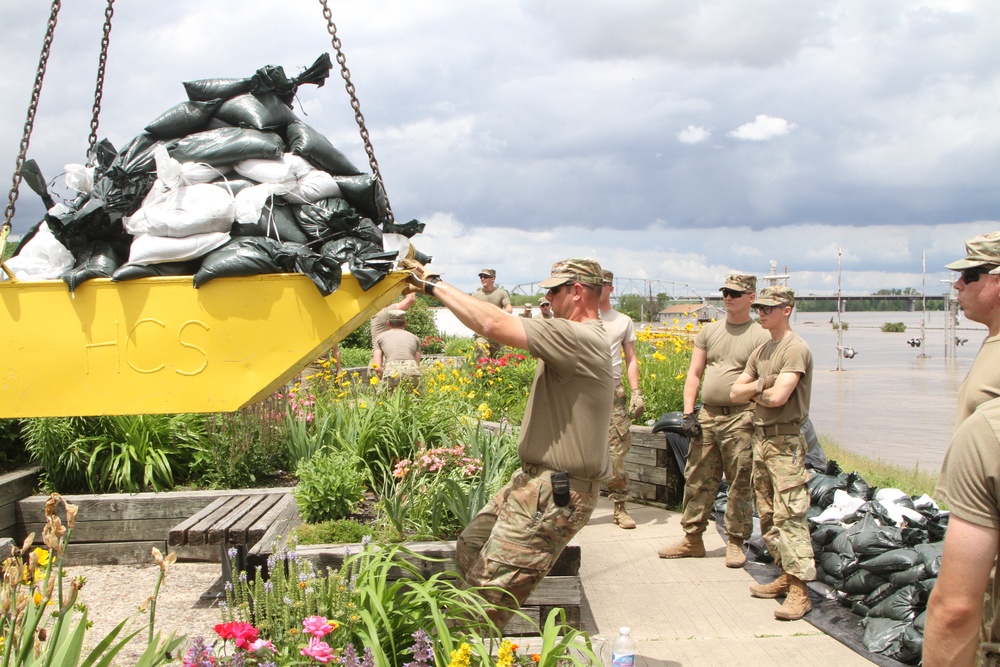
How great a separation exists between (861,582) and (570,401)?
262 cm

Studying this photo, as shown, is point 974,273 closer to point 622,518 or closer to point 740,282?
point 740,282

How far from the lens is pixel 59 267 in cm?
329

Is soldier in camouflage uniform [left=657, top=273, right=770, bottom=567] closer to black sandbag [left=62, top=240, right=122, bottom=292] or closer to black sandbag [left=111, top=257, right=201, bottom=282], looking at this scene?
black sandbag [left=111, top=257, right=201, bottom=282]

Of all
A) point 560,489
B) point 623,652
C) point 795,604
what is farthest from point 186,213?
point 795,604

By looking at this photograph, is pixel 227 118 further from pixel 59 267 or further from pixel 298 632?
pixel 298 632

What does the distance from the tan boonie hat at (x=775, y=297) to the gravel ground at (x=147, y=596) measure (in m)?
3.75

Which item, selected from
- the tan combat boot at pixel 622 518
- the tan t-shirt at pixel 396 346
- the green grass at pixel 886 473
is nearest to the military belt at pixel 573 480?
the tan combat boot at pixel 622 518

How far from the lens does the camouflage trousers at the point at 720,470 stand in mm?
5996

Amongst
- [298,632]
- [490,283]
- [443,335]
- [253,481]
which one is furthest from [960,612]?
[443,335]

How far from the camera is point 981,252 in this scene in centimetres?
255

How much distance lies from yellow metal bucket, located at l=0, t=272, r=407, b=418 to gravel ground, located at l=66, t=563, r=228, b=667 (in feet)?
5.21

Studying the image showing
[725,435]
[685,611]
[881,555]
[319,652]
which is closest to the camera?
[319,652]

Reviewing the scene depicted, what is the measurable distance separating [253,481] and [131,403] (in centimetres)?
339

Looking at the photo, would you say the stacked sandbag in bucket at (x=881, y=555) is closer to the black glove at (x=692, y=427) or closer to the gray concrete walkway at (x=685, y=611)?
the gray concrete walkway at (x=685, y=611)
